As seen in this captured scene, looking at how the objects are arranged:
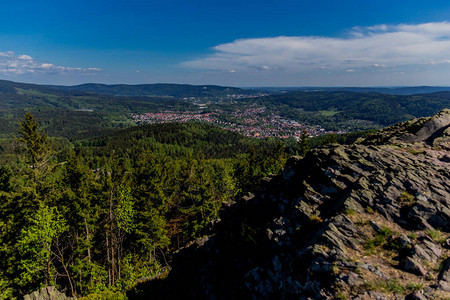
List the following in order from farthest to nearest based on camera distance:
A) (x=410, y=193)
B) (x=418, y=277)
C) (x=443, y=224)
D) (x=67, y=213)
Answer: (x=67, y=213) → (x=410, y=193) → (x=443, y=224) → (x=418, y=277)

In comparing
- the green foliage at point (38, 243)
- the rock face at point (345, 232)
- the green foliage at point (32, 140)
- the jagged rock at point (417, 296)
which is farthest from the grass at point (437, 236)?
the green foliage at point (32, 140)

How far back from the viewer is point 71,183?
1099 inches

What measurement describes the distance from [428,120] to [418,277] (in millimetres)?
18675

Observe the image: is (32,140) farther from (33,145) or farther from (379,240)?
(379,240)

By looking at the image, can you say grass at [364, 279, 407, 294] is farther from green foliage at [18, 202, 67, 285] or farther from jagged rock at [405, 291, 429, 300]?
green foliage at [18, 202, 67, 285]

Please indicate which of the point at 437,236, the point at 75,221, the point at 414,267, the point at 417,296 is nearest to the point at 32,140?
the point at 75,221

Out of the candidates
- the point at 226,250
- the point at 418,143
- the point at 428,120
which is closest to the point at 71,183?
the point at 226,250

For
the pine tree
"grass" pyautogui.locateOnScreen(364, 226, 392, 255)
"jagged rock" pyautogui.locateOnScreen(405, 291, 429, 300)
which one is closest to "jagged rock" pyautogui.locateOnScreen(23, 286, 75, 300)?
the pine tree

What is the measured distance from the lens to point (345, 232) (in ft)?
39.9

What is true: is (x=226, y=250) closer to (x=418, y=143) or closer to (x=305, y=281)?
(x=305, y=281)

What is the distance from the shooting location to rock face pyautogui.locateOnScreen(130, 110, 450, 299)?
34.4 feet

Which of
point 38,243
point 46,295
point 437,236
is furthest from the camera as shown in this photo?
point 38,243

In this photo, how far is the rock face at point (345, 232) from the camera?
1048 cm

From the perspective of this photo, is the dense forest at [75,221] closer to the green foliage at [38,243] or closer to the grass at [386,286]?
the green foliage at [38,243]
